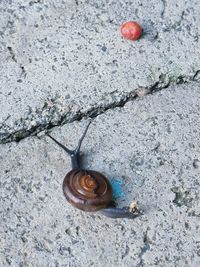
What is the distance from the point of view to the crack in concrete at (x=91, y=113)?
217 centimetres

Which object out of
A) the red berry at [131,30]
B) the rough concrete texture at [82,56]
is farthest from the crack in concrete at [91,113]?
the red berry at [131,30]

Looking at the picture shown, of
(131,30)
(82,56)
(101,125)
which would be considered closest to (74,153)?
(101,125)

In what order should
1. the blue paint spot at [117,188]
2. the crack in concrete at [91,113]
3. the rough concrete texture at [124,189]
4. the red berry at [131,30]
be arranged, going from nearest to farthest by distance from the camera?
the rough concrete texture at [124,189], the blue paint spot at [117,188], the crack in concrete at [91,113], the red berry at [131,30]

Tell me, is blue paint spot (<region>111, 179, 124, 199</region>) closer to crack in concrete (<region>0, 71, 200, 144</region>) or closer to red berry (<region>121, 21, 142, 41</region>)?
crack in concrete (<region>0, 71, 200, 144</region>)

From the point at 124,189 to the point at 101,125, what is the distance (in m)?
0.28

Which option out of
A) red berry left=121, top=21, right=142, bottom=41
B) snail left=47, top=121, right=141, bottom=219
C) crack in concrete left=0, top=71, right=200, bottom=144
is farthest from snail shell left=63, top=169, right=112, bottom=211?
red berry left=121, top=21, right=142, bottom=41

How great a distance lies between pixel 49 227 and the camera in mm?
1971

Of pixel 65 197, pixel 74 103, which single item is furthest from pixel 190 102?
pixel 65 197

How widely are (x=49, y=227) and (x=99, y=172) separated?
261 mm

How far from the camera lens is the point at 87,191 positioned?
6.36 feet

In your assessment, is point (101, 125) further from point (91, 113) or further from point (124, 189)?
point (124, 189)

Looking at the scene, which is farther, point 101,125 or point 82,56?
point 82,56

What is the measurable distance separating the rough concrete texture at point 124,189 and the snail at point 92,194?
0.04m

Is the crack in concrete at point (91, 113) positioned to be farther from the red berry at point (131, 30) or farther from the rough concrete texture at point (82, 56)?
the red berry at point (131, 30)
